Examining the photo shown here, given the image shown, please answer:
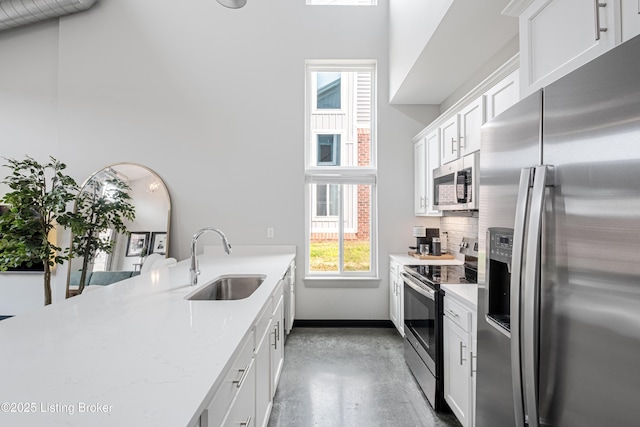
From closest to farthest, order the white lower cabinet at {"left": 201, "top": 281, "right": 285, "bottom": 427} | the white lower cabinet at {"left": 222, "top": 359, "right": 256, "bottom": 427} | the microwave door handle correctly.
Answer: the white lower cabinet at {"left": 201, "top": 281, "right": 285, "bottom": 427}, the white lower cabinet at {"left": 222, "top": 359, "right": 256, "bottom": 427}, the microwave door handle

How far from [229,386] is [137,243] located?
3.27 meters

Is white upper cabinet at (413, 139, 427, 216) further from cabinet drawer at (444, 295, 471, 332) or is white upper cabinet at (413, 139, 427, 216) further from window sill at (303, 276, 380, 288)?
cabinet drawer at (444, 295, 471, 332)

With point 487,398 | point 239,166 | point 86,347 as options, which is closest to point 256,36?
point 239,166

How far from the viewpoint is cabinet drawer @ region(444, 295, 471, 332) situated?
1735mm

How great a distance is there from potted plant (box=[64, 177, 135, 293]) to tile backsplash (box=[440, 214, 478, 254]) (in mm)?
3663

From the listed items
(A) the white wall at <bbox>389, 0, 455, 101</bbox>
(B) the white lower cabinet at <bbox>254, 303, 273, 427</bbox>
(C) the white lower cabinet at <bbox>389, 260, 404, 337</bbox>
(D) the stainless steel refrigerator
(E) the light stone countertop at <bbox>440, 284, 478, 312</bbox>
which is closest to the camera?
(D) the stainless steel refrigerator

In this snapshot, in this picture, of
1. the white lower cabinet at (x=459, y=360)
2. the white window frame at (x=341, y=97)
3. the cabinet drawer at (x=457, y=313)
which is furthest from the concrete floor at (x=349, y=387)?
the white window frame at (x=341, y=97)

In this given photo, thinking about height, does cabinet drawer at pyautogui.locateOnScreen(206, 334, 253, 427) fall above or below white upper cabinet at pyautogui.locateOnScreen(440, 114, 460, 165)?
below

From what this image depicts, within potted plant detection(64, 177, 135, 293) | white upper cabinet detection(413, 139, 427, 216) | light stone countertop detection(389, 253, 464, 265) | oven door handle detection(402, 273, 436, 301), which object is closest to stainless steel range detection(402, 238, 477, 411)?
oven door handle detection(402, 273, 436, 301)

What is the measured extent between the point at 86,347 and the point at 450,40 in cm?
273

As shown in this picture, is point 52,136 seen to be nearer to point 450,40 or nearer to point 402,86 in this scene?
point 402,86

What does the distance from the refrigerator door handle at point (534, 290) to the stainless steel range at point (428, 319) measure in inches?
46.9

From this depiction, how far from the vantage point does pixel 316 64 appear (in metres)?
3.94

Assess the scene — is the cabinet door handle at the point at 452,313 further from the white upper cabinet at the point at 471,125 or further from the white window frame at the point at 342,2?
the white window frame at the point at 342,2
